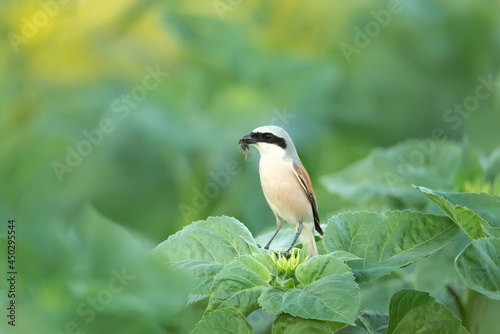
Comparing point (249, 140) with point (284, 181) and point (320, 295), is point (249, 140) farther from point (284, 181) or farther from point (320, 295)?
point (320, 295)

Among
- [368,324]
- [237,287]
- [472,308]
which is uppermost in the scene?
[237,287]

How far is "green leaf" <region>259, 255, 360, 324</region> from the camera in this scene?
442 millimetres

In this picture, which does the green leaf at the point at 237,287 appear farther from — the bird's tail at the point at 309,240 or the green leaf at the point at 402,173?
the green leaf at the point at 402,173

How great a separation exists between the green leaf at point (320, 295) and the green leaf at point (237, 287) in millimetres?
15

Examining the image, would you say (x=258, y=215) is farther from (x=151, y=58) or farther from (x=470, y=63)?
(x=470, y=63)

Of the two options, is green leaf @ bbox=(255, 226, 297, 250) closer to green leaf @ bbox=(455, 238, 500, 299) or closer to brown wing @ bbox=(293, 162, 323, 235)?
brown wing @ bbox=(293, 162, 323, 235)

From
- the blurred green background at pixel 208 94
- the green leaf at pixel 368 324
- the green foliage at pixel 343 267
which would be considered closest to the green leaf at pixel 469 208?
the green foliage at pixel 343 267

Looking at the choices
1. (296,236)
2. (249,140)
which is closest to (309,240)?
(296,236)

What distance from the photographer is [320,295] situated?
46 centimetres

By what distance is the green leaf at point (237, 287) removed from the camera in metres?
0.49

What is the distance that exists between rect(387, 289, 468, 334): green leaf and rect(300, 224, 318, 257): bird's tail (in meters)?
0.11

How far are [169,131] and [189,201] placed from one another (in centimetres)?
21

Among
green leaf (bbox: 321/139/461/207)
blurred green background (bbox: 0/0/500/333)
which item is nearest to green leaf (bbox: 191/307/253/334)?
green leaf (bbox: 321/139/461/207)

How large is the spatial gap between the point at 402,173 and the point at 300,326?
512mm
